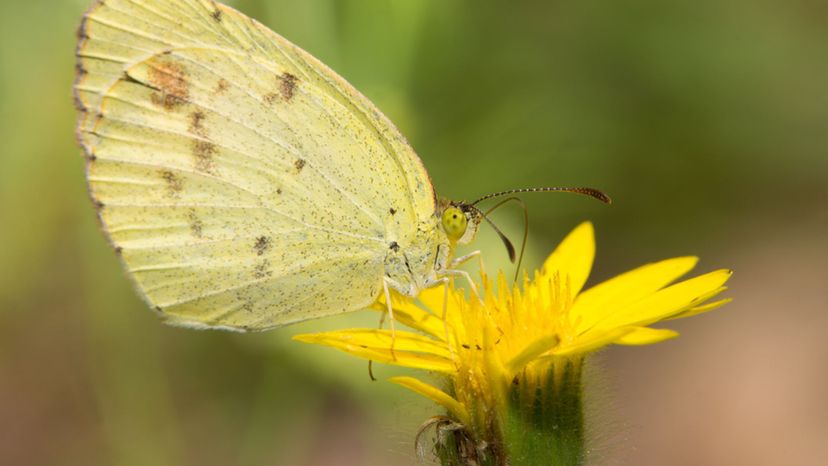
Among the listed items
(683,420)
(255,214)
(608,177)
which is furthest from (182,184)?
(683,420)

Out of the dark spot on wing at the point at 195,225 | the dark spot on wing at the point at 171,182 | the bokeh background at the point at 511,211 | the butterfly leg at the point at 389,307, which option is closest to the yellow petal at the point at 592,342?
the butterfly leg at the point at 389,307

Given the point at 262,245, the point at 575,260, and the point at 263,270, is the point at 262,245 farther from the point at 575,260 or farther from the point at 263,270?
the point at 575,260

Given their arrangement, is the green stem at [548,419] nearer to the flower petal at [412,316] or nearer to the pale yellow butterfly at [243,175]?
the flower petal at [412,316]

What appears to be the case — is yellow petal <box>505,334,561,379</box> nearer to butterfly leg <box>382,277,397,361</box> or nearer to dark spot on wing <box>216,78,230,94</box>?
butterfly leg <box>382,277,397,361</box>

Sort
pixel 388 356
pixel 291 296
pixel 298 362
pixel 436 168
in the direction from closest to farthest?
1. pixel 388 356
2. pixel 291 296
3. pixel 298 362
4. pixel 436 168

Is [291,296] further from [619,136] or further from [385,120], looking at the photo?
[619,136]

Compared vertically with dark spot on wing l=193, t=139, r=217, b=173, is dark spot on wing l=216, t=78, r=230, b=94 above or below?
above

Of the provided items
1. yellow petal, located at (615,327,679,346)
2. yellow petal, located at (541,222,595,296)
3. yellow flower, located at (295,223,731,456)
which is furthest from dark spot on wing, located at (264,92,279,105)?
yellow petal, located at (615,327,679,346)
